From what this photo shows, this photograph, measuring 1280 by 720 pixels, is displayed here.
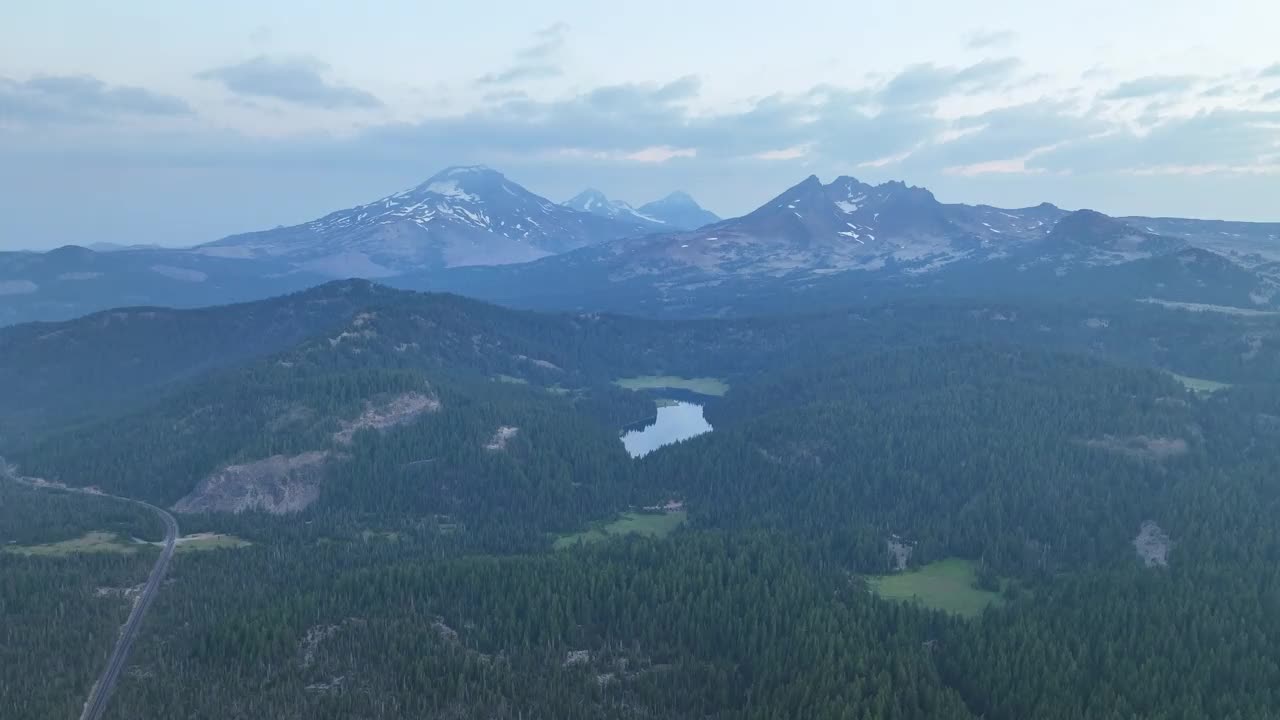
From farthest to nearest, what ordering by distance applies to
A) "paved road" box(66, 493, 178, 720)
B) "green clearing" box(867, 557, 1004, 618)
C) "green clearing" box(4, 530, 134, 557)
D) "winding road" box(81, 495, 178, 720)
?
1. "green clearing" box(4, 530, 134, 557)
2. "green clearing" box(867, 557, 1004, 618)
3. "winding road" box(81, 495, 178, 720)
4. "paved road" box(66, 493, 178, 720)

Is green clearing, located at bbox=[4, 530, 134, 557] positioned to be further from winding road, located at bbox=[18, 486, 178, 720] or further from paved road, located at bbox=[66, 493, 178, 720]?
paved road, located at bbox=[66, 493, 178, 720]

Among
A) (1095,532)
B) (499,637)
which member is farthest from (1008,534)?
(499,637)

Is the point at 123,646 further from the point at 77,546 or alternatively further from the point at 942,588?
the point at 942,588

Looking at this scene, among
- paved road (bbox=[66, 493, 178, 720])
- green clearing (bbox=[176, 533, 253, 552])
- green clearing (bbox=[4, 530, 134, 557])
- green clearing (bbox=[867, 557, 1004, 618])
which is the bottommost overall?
green clearing (bbox=[867, 557, 1004, 618])

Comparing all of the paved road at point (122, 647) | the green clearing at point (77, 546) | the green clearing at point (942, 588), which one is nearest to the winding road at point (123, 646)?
the paved road at point (122, 647)

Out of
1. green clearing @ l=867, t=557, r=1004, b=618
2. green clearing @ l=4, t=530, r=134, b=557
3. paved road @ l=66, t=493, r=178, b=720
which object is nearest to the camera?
paved road @ l=66, t=493, r=178, b=720

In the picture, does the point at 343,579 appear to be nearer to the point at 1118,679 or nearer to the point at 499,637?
the point at 499,637

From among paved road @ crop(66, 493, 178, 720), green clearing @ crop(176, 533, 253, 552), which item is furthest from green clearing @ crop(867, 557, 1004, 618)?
green clearing @ crop(176, 533, 253, 552)
